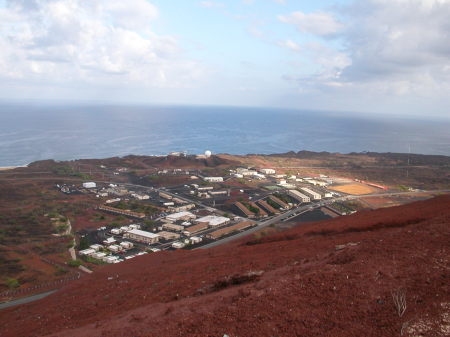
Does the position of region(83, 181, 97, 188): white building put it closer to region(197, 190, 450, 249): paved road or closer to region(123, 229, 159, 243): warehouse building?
region(123, 229, 159, 243): warehouse building

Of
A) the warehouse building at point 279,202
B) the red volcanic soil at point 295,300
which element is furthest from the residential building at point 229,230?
the red volcanic soil at point 295,300

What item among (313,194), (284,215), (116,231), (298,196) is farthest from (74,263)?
(313,194)

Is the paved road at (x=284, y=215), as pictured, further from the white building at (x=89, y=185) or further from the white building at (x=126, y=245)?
the white building at (x=89, y=185)

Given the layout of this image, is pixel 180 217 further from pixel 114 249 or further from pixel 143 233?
pixel 114 249

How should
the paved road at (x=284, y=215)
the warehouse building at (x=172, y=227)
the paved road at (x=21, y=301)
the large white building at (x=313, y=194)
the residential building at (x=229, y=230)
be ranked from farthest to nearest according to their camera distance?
the large white building at (x=313, y=194) < the warehouse building at (x=172, y=227) < the residential building at (x=229, y=230) < the paved road at (x=284, y=215) < the paved road at (x=21, y=301)

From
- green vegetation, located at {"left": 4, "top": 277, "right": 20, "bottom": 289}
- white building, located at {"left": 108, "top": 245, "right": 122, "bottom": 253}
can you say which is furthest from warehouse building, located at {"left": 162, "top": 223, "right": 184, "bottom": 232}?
green vegetation, located at {"left": 4, "top": 277, "right": 20, "bottom": 289}
